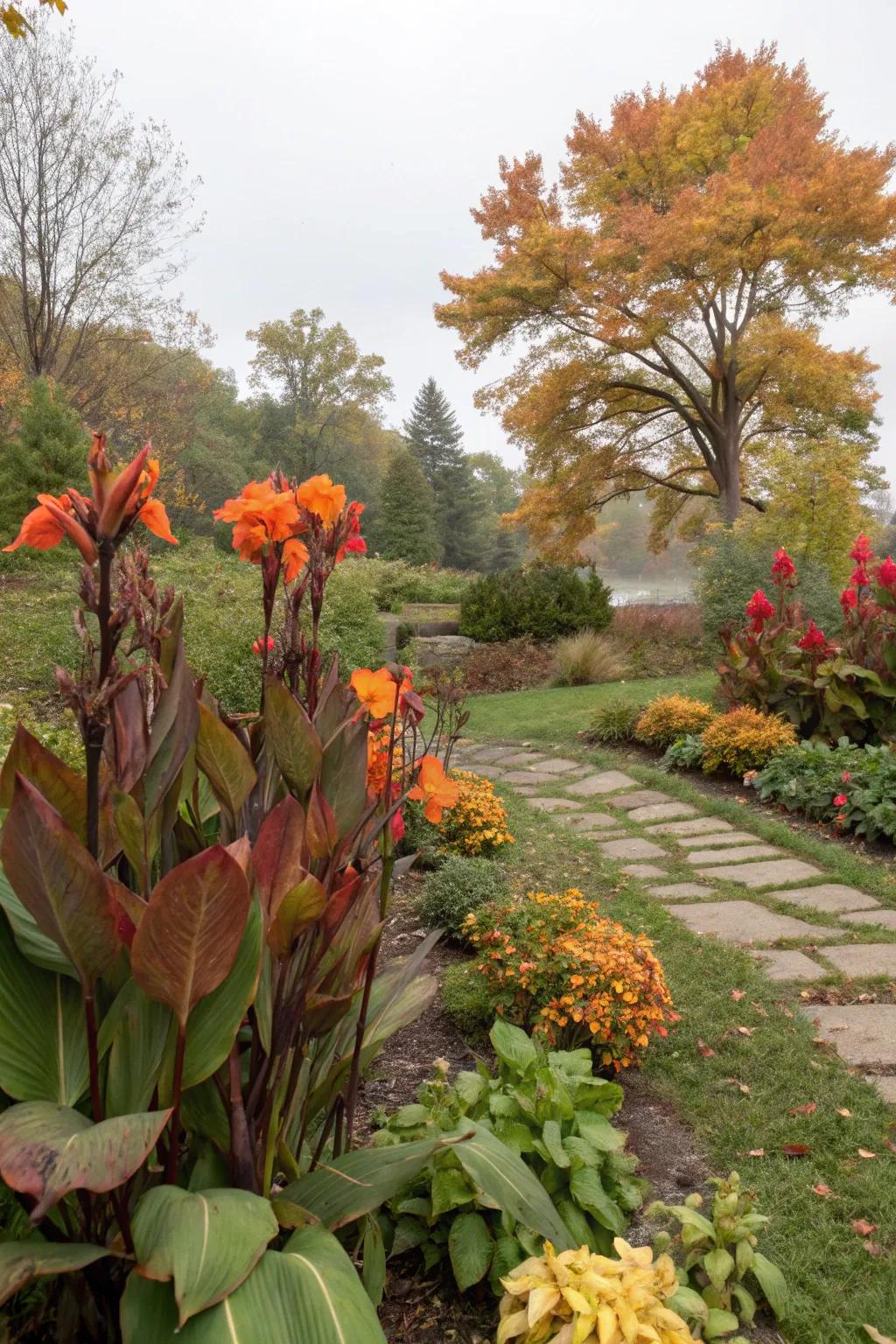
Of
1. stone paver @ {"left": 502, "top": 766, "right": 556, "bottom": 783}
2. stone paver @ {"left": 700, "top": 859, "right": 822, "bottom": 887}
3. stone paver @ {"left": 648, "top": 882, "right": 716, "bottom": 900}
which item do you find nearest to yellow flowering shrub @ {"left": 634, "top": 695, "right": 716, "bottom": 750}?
stone paver @ {"left": 502, "top": 766, "right": 556, "bottom": 783}

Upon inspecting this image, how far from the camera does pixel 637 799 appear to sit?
525cm

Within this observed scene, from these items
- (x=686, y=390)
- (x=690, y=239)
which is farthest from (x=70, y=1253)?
(x=686, y=390)

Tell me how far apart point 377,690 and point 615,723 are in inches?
223

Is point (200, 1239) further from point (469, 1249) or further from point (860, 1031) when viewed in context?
point (860, 1031)

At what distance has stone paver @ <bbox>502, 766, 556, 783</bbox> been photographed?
5848mm

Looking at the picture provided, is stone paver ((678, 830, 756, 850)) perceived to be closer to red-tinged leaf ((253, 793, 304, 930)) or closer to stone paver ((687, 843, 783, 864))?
stone paver ((687, 843, 783, 864))

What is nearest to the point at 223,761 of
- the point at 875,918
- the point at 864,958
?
the point at 864,958

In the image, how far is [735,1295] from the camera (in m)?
1.40

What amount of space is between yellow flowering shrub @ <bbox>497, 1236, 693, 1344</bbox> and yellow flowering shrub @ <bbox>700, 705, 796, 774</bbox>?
4.48 m

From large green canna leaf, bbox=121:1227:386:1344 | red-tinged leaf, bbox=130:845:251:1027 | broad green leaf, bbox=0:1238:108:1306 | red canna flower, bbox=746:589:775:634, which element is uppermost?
red canna flower, bbox=746:589:775:634

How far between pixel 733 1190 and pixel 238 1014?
3.28 feet

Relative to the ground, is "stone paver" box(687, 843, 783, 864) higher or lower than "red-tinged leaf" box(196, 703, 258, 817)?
lower

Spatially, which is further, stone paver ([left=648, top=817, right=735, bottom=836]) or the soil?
stone paver ([left=648, top=817, right=735, bottom=836])

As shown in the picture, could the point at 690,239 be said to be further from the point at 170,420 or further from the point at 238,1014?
the point at 238,1014
